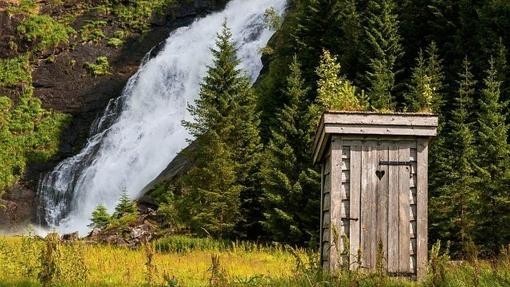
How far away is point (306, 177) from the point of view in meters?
19.5

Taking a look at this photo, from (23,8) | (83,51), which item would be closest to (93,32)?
(83,51)

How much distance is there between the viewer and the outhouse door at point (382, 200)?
28.9ft

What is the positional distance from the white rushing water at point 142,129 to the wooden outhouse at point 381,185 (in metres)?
23.0

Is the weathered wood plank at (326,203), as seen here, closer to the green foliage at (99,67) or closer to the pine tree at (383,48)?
the pine tree at (383,48)

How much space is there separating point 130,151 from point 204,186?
14.0 m

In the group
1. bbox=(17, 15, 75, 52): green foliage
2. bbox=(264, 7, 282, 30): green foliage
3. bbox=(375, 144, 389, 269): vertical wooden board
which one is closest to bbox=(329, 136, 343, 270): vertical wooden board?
bbox=(375, 144, 389, 269): vertical wooden board

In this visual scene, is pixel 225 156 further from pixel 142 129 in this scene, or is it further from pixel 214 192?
pixel 142 129

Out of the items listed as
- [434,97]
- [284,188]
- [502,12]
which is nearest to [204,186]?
[284,188]

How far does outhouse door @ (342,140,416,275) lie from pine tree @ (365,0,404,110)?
42.5 ft

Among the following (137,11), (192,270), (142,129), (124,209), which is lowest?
(192,270)

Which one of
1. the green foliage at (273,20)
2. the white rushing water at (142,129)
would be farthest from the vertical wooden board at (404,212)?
the green foliage at (273,20)

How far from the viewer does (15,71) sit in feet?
148

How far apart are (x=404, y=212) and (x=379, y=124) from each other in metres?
1.22

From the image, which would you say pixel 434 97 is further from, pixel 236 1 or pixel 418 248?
pixel 236 1
